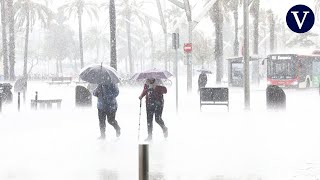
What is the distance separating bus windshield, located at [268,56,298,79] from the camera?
45750 millimetres

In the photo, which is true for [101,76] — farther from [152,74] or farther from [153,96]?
[152,74]

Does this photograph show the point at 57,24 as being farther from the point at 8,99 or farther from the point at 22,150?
the point at 22,150

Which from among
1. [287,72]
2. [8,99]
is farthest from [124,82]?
[8,99]

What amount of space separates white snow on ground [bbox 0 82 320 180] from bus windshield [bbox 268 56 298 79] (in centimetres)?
2501

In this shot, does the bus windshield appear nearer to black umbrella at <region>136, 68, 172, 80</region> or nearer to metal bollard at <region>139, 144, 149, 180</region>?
black umbrella at <region>136, 68, 172, 80</region>

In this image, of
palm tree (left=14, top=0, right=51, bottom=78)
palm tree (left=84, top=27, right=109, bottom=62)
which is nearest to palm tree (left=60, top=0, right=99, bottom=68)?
palm tree (left=14, top=0, right=51, bottom=78)

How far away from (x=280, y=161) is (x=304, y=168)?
828 mm

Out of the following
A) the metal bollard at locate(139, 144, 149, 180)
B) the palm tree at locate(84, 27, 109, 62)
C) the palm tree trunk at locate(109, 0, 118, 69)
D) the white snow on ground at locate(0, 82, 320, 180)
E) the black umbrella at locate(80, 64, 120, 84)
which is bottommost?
the white snow on ground at locate(0, 82, 320, 180)

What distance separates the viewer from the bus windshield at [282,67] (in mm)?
45750

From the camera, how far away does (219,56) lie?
54.1m

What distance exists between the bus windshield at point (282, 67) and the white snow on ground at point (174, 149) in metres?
25.0

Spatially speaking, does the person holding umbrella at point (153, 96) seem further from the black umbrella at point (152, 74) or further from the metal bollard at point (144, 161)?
the metal bollard at point (144, 161)

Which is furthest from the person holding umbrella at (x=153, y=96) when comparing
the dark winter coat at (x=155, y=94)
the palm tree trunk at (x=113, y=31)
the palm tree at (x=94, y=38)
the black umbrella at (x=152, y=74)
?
the palm tree at (x=94, y=38)

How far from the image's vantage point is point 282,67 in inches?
1811
